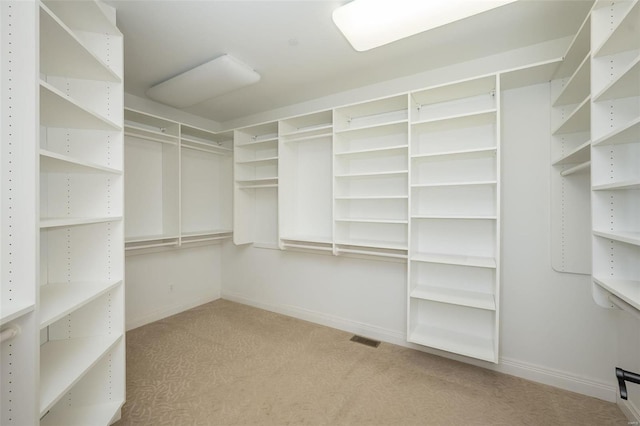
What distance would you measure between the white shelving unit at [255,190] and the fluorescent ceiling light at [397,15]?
1841 mm

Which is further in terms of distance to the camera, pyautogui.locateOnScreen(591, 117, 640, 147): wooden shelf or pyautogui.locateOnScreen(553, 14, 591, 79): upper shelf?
pyautogui.locateOnScreen(553, 14, 591, 79): upper shelf

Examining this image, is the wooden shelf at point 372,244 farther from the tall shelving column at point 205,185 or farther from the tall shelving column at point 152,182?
the tall shelving column at point 152,182

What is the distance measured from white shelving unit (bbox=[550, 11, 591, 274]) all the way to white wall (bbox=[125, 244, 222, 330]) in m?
3.92

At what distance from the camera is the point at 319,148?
3.26 m

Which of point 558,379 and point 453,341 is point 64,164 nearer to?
point 453,341

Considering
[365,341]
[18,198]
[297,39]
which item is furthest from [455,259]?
[18,198]

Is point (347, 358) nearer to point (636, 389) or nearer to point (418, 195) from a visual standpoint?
point (418, 195)

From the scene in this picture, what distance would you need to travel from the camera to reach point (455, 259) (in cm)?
226

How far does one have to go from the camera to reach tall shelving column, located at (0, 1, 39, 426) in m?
1.04

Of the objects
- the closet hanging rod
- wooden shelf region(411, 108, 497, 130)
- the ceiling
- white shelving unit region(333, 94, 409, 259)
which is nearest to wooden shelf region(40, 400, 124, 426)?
the closet hanging rod

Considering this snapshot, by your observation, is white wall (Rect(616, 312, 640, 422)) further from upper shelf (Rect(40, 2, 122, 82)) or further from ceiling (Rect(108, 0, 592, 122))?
upper shelf (Rect(40, 2, 122, 82))

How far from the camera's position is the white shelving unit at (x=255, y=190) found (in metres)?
3.54

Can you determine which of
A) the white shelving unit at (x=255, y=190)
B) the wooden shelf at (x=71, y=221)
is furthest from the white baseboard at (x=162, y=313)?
the wooden shelf at (x=71, y=221)

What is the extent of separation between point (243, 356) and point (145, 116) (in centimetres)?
264
